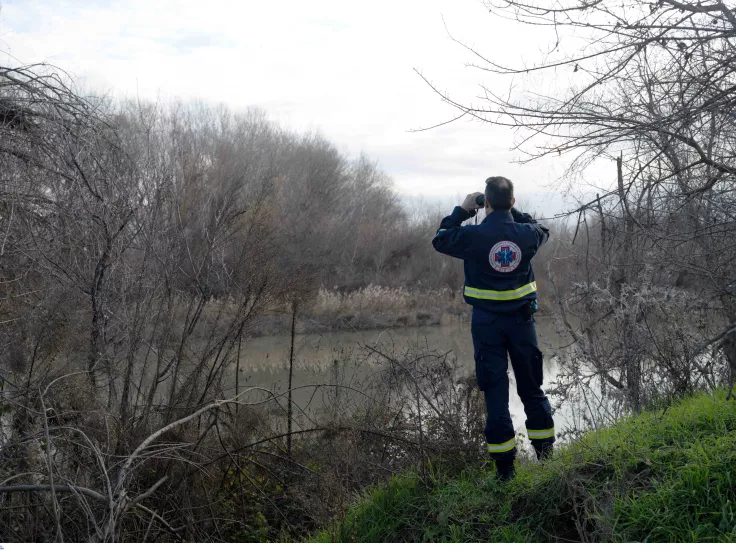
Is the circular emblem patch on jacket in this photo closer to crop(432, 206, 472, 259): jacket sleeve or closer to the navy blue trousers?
crop(432, 206, 472, 259): jacket sleeve

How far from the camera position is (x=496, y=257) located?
182 inches

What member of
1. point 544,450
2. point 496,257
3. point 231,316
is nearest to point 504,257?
point 496,257

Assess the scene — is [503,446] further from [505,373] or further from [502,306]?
[502,306]

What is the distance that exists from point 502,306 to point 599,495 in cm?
137

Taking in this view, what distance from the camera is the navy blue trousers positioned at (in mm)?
4449

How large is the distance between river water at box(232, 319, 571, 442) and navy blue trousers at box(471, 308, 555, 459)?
2.27m

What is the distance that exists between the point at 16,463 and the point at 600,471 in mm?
4127

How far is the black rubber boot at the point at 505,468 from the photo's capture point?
14.5ft

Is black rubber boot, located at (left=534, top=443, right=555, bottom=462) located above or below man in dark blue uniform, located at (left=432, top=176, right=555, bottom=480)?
below

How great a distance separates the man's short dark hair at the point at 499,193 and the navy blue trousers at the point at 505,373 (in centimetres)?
76

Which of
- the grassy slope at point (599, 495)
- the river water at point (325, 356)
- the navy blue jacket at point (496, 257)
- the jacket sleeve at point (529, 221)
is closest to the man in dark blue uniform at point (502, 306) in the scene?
the navy blue jacket at point (496, 257)

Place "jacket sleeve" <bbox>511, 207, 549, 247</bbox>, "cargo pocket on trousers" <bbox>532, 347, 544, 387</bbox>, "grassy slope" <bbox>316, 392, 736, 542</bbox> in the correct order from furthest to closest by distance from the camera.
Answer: "jacket sleeve" <bbox>511, 207, 549, 247</bbox>
"cargo pocket on trousers" <bbox>532, 347, 544, 387</bbox>
"grassy slope" <bbox>316, 392, 736, 542</bbox>

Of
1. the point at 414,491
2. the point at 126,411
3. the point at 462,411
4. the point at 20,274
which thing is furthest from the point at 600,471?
the point at 20,274

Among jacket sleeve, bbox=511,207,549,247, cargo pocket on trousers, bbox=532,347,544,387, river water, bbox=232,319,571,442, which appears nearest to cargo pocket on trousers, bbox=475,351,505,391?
cargo pocket on trousers, bbox=532,347,544,387
